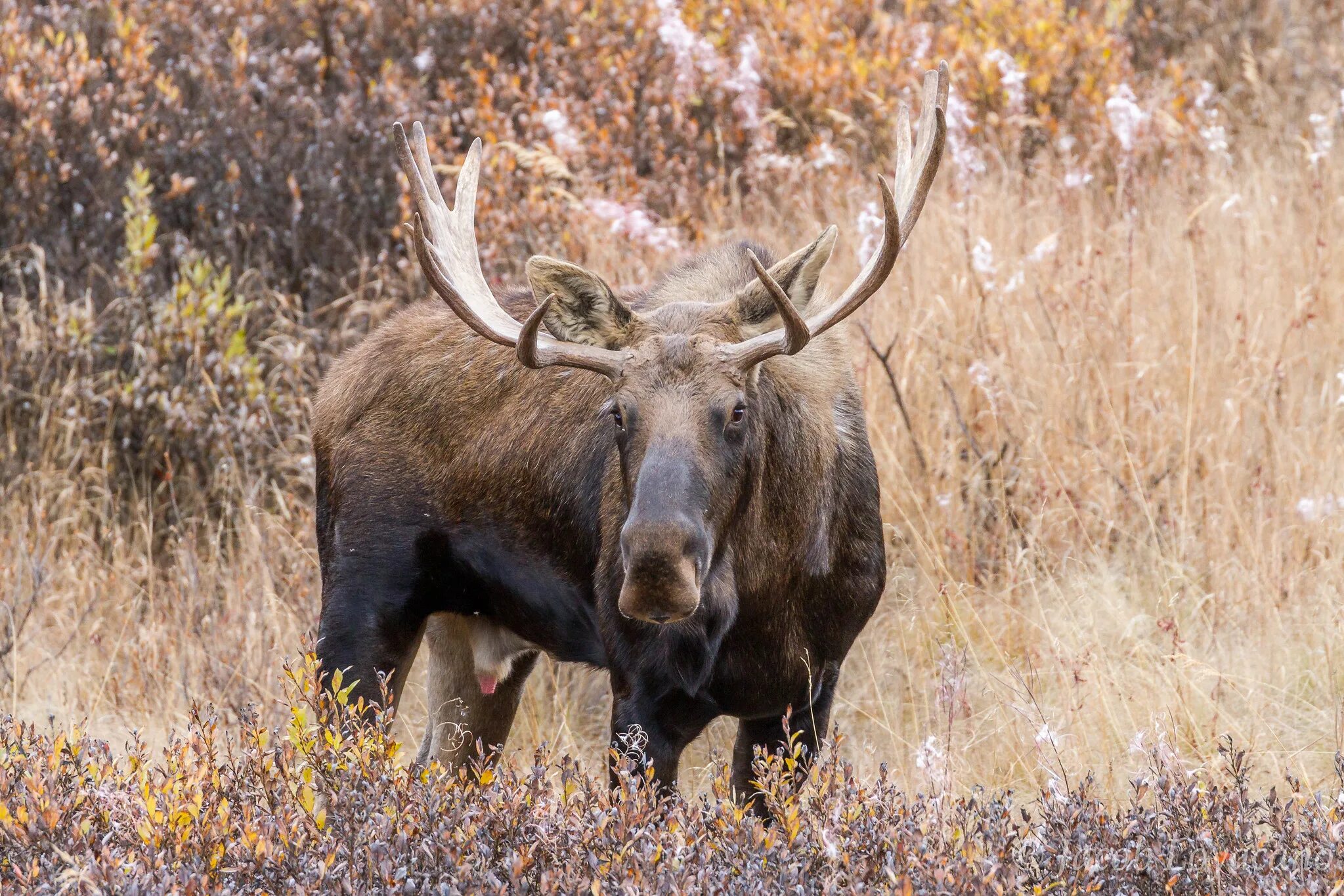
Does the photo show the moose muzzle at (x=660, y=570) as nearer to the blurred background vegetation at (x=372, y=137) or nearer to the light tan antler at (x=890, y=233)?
the light tan antler at (x=890, y=233)

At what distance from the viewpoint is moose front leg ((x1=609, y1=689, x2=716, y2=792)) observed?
4.11 meters

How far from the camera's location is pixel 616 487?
14.0 feet

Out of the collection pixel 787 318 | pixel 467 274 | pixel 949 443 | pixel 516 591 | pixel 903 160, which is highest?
pixel 903 160

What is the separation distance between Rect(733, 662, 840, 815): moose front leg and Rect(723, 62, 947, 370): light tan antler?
0.99m

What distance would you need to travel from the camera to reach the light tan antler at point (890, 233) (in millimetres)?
3752

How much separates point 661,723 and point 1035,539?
2.25 meters

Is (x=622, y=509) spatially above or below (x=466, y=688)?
above

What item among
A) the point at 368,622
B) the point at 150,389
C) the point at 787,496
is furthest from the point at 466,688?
the point at 150,389

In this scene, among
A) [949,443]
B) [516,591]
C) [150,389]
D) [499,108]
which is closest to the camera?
[516,591]

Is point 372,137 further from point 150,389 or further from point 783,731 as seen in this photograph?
point 783,731

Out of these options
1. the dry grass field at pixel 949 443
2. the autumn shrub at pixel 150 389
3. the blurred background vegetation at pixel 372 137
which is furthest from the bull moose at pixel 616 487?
the blurred background vegetation at pixel 372 137

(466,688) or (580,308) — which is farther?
(466,688)

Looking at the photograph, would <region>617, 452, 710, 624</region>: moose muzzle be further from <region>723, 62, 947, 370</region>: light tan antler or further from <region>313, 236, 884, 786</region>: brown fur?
<region>723, 62, 947, 370</region>: light tan antler

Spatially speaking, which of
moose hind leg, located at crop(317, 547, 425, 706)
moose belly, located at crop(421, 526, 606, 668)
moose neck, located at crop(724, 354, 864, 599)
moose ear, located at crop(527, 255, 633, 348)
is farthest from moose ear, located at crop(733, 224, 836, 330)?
moose hind leg, located at crop(317, 547, 425, 706)
